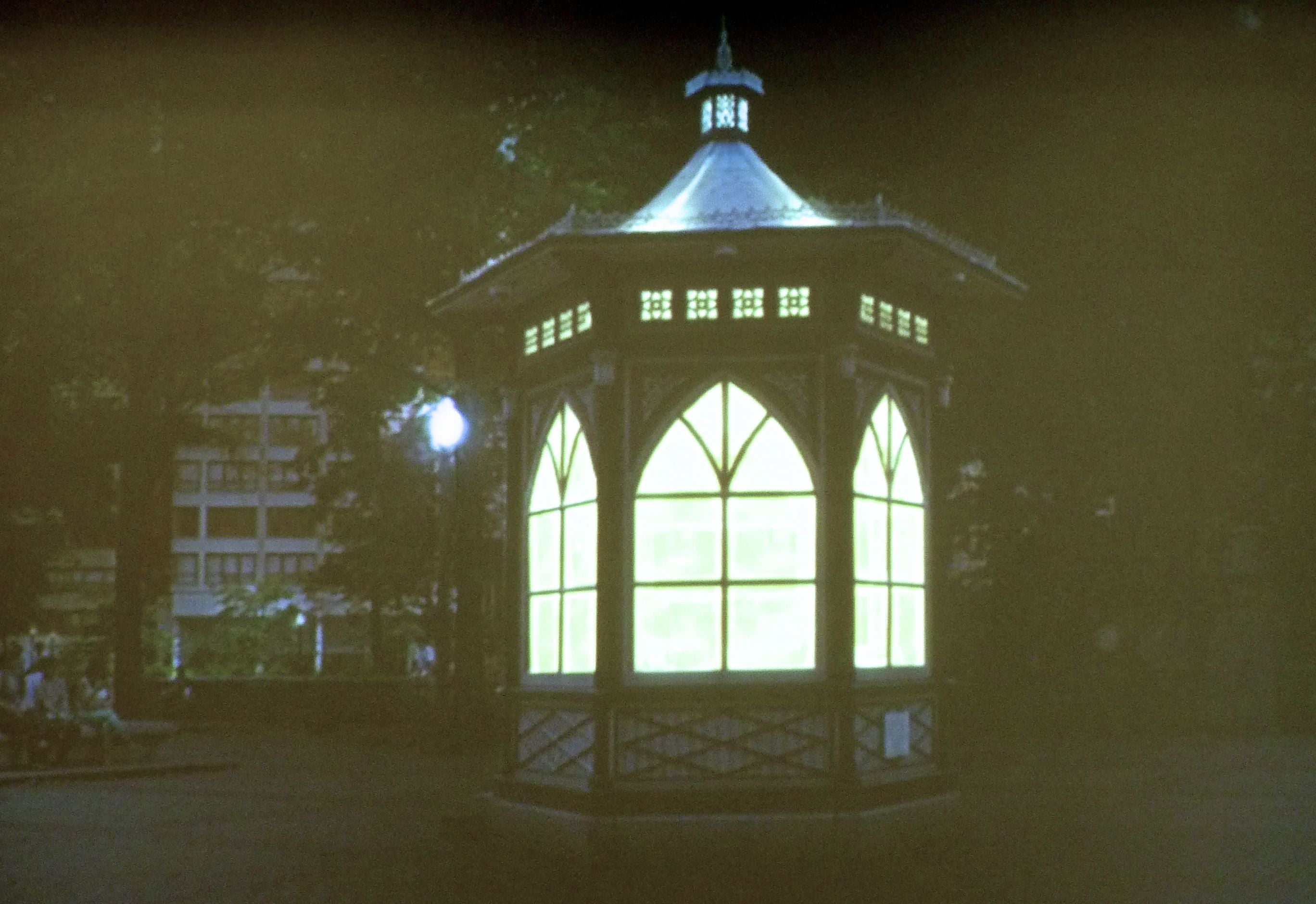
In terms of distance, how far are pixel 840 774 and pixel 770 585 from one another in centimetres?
134

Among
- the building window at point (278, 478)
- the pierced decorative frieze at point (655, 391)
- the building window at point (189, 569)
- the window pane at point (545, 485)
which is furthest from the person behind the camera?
the building window at point (189, 569)

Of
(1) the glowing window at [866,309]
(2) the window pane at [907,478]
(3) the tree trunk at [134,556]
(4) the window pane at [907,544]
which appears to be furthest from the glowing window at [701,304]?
(3) the tree trunk at [134,556]

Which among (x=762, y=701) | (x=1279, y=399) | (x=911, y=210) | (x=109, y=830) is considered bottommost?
(x=109, y=830)

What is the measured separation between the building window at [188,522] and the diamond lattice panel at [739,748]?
86.0 m

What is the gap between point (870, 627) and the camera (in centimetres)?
1406

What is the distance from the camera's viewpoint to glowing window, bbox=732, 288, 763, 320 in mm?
13844

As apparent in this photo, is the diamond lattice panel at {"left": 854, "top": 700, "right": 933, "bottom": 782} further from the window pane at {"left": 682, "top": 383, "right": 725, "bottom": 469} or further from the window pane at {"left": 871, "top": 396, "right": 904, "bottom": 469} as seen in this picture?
the window pane at {"left": 682, "top": 383, "right": 725, "bottom": 469}

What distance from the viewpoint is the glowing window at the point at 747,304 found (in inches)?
545

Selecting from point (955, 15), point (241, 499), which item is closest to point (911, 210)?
point (955, 15)

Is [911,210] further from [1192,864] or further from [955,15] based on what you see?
[1192,864]

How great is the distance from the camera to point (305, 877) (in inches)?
514

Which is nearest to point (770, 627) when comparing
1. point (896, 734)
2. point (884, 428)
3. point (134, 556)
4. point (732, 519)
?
point (732, 519)

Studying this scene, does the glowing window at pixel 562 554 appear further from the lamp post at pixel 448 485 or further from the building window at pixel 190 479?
the building window at pixel 190 479

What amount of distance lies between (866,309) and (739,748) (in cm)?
314
